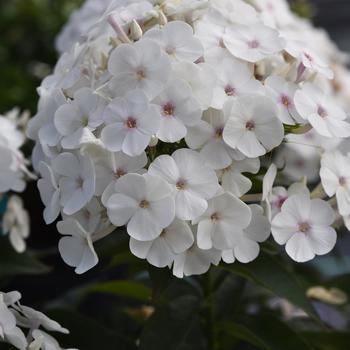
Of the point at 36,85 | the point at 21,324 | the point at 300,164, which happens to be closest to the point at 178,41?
the point at 21,324

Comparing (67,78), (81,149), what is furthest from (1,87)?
(81,149)

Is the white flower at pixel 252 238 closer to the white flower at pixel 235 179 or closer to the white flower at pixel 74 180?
the white flower at pixel 235 179

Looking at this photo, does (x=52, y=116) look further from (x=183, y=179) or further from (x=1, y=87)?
(x=1, y=87)

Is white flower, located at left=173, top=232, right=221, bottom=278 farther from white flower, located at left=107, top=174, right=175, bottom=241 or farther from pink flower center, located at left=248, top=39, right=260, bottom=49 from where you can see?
pink flower center, located at left=248, top=39, right=260, bottom=49

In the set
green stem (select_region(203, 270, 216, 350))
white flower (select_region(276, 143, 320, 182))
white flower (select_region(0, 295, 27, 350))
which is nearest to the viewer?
white flower (select_region(0, 295, 27, 350))

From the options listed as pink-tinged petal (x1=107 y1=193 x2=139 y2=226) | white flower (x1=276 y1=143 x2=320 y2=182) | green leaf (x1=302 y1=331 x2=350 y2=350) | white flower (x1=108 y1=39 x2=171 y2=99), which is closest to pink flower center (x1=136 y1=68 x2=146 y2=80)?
white flower (x1=108 y1=39 x2=171 y2=99)

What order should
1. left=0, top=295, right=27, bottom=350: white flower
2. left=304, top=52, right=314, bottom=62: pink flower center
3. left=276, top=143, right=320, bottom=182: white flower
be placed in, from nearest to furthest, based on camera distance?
1. left=0, top=295, right=27, bottom=350: white flower
2. left=304, top=52, right=314, bottom=62: pink flower center
3. left=276, top=143, right=320, bottom=182: white flower
